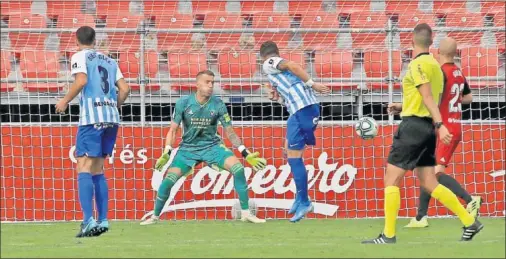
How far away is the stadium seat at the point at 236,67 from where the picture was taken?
12547 mm

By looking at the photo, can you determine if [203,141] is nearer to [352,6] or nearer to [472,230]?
[472,230]

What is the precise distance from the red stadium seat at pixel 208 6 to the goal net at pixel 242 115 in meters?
1.21

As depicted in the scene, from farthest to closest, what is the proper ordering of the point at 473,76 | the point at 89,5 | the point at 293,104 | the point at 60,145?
the point at 89,5 → the point at 473,76 → the point at 60,145 → the point at 293,104

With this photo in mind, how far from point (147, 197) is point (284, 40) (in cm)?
301

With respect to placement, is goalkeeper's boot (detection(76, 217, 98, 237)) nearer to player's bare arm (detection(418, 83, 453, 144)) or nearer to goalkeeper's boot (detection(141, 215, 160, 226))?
goalkeeper's boot (detection(141, 215, 160, 226))

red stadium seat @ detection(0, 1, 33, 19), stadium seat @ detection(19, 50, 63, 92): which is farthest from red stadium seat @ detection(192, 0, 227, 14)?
stadium seat @ detection(19, 50, 63, 92)

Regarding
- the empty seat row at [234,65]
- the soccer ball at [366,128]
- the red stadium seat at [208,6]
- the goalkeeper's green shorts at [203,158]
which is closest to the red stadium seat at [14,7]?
the empty seat row at [234,65]

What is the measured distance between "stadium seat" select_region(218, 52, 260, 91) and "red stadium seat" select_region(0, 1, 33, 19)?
11.4ft

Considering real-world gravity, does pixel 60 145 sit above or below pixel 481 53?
below

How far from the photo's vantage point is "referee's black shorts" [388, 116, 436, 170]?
7871mm

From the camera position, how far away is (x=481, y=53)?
42.6 ft

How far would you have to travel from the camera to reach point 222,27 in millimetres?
14391

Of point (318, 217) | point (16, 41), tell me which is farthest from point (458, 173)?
point (16, 41)

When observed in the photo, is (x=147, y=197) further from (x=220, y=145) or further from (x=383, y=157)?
(x=383, y=157)
